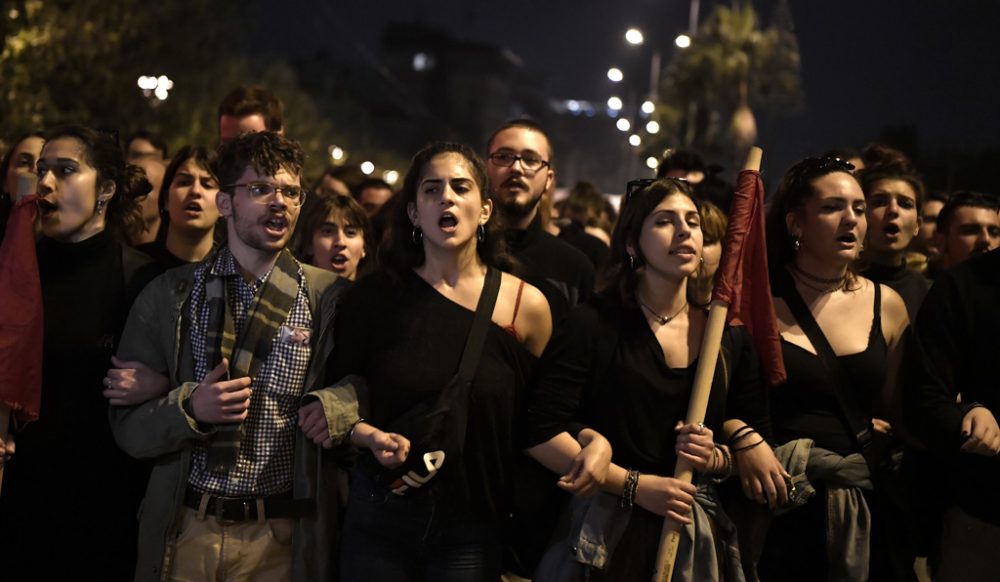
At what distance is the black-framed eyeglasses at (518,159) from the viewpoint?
5.89 metres

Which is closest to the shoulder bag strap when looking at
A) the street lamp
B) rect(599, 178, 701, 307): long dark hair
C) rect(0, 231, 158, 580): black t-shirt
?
rect(599, 178, 701, 307): long dark hair

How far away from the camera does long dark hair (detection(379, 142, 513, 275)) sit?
4.31m

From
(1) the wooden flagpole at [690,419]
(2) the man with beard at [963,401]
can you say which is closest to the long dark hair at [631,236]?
(1) the wooden flagpole at [690,419]

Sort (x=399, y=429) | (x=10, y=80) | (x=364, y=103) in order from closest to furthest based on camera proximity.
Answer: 1. (x=399, y=429)
2. (x=10, y=80)
3. (x=364, y=103)

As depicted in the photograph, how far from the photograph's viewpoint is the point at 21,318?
4148 millimetres

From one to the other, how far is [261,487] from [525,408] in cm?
112

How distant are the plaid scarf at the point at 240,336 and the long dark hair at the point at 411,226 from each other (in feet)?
1.48

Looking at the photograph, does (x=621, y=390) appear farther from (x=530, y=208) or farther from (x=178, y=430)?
(x=530, y=208)

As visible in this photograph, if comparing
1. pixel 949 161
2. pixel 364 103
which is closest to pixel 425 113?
pixel 364 103

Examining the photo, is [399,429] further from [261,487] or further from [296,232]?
[296,232]

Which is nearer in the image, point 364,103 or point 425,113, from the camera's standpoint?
point 364,103

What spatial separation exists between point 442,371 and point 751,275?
142 cm

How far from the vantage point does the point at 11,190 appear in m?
5.93

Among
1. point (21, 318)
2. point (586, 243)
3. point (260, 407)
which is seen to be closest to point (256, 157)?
point (260, 407)
